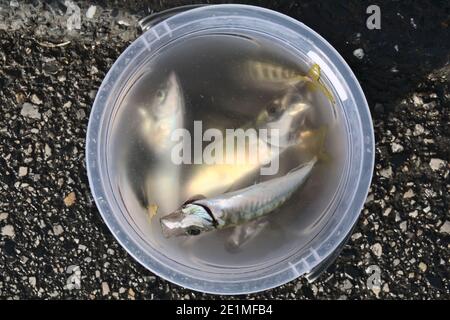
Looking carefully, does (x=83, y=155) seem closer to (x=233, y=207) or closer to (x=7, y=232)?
(x=7, y=232)

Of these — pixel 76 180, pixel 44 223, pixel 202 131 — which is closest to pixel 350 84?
pixel 202 131

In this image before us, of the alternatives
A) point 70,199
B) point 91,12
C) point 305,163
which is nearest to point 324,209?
point 305,163

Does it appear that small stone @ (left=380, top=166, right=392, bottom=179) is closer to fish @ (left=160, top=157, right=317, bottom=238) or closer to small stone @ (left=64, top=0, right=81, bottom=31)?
fish @ (left=160, top=157, right=317, bottom=238)

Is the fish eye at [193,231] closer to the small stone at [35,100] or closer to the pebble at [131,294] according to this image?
the pebble at [131,294]

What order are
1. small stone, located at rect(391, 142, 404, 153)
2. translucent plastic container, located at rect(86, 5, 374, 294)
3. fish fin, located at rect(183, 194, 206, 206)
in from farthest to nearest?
small stone, located at rect(391, 142, 404, 153), fish fin, located at rect(183, 194, 206, 206), translucent plastic container, located at rect(86, 5, 374, 294)

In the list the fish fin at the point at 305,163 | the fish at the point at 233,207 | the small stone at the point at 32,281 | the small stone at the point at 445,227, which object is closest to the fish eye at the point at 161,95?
the fish at the point at 233,207

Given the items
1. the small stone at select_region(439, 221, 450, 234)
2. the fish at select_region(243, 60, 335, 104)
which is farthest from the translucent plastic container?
the small stone at select_region(439, 221, 450, 234)

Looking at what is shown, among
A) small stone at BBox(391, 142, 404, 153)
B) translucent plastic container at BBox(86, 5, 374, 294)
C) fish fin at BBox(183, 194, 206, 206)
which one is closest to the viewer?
translucent plastic container at BBox(86, 5, 374, 294)

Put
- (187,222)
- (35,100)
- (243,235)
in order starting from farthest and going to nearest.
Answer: (35,100), (243,235), (187,222)
